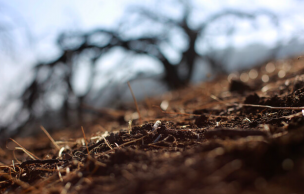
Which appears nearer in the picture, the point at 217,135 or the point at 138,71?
the point at 217,135

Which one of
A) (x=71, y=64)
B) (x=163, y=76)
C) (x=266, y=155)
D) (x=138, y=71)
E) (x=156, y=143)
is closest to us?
(x=266, y=155)

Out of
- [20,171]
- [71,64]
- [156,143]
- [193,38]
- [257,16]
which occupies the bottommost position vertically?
[20,171]

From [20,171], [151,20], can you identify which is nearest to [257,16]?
[151,20]

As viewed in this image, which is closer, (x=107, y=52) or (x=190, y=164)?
(x=190, y=164)

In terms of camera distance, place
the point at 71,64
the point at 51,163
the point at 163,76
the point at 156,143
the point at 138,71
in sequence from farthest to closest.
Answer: the point at 163,76
the point at 138,71
the point at 71,64
the point at 51,163
the point at 156,143

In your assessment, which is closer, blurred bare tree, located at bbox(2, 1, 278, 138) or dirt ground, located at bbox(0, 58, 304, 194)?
dirt ground, located at bbox(0, 58, 304, 194)

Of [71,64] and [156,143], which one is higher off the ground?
[71,64]

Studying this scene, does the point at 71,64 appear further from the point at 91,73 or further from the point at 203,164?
the point at 203,164

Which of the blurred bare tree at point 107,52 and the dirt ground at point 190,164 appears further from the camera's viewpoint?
the blurred bare tree at point 107,52
